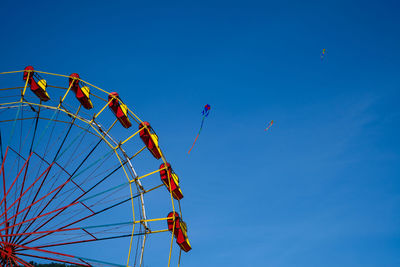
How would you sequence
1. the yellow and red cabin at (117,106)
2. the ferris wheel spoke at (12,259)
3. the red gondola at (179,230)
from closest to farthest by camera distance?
the ferris wheel spoke at (12,259) → the red gondola at (179,230) → the yellow and red cabin at (117,106)

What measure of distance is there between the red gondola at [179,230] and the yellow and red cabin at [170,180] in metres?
1.87

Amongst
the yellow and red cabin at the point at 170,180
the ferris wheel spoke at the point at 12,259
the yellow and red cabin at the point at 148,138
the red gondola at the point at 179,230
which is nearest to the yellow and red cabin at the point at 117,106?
the yellow and red cabin at the point at 148,138

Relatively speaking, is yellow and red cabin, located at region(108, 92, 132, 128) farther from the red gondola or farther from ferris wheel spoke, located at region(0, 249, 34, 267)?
ferris wheel spoke, located at region(0, 249, 34, 267)

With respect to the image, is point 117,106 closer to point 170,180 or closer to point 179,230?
point 170,180

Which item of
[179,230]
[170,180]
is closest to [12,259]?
[179,230]

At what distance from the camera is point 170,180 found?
90.0 ft

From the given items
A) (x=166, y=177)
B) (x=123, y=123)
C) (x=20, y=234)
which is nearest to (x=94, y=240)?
(x=20, y=234)

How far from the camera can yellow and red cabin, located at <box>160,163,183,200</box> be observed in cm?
2731

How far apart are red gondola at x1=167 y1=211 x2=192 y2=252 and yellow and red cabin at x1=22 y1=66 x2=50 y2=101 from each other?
10.2 meters

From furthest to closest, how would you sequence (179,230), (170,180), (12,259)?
(170,180), (179,230), (12,259)

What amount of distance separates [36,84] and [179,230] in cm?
1174

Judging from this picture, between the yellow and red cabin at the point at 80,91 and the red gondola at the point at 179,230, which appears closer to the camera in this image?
the red gondola at the point at 179,230

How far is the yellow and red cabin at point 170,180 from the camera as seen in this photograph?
89.6 feet

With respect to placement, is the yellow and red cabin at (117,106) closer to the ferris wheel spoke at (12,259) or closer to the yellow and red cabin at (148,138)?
the yellow and red cabin at (148,138)
